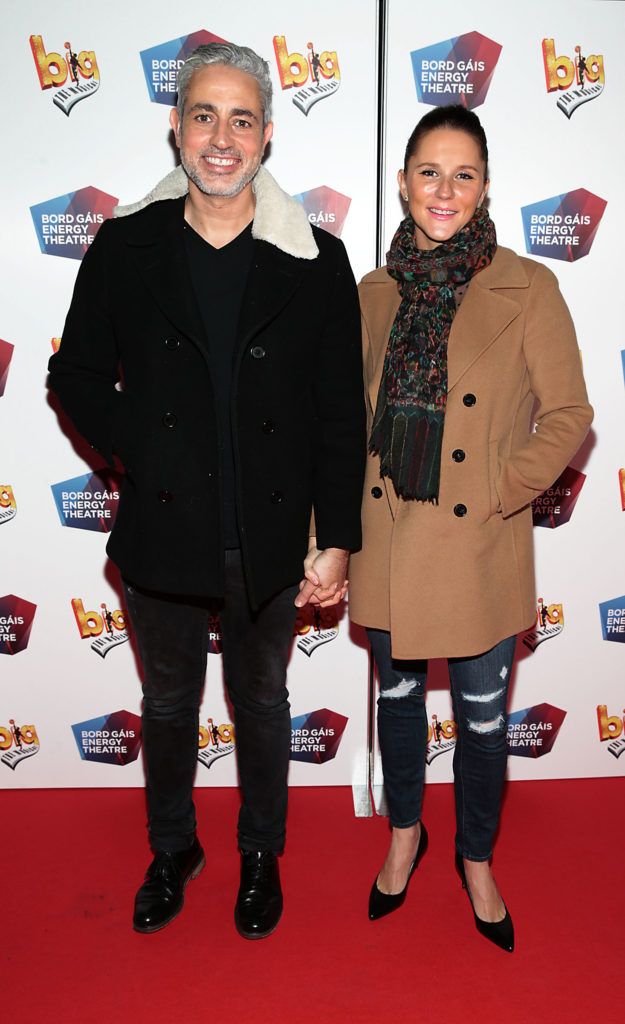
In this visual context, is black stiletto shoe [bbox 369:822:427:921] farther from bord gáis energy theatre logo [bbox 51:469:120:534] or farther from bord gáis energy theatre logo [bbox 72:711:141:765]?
bord gáis energy theatre logo [bbox 51:469:120:534]

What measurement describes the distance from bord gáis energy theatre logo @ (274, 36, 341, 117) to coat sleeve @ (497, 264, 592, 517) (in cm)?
104

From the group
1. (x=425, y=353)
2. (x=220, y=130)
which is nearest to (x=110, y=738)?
(x=425, y=353)

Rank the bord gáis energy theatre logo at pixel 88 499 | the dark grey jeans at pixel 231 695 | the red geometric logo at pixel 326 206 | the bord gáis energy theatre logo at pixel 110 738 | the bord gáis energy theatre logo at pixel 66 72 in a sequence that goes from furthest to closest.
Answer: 1. the bord gáis energy theatre logo at pixel 110 738
2. the bord gáis energy theatre logo at pixel 88 499
3. the red geometric logo at pixel 326 206
4. the bord gáis energy theatre logo at pixel 66 72
5. the dark grey jeans at pixel 231 695

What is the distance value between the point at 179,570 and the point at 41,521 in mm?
974

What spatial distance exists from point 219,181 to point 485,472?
2.96ft

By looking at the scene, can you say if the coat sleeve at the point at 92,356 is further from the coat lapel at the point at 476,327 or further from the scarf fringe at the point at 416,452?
the coat lapel at the point at 476,327

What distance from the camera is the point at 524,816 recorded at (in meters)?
2.77

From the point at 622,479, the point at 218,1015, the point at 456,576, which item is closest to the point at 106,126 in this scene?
the point at 456,576

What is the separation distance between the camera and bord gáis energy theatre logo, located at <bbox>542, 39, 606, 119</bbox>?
8.33 ft

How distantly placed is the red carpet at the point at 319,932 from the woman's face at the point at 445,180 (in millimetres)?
1760

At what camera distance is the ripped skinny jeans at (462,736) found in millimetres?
2078

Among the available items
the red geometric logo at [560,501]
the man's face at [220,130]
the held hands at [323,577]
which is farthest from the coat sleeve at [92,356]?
the red geometric logo at [560,501]

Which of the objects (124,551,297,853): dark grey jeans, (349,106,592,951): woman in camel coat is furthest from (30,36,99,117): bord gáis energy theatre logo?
(124,551,297,853): dark grey jeans

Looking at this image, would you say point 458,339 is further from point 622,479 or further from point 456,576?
point 622,479
